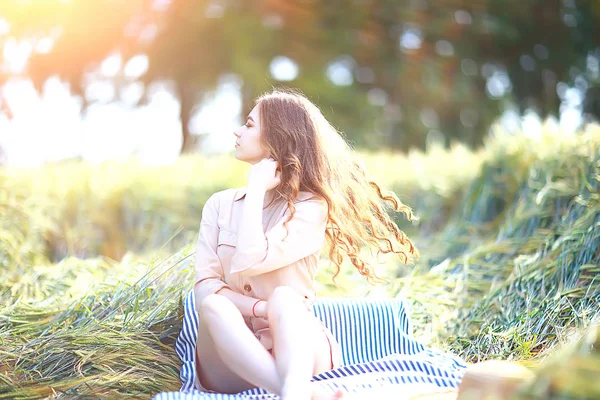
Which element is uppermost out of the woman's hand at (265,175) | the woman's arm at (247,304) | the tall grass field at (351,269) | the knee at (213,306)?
the woman's hand at (265,175)

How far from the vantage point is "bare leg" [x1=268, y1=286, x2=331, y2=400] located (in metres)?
1.89

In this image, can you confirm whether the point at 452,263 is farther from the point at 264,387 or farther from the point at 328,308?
the point at 264,387

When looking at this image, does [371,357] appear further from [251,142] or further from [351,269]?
[351,269]

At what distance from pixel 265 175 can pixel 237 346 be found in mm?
568

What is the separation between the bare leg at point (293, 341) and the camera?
189 centimetres

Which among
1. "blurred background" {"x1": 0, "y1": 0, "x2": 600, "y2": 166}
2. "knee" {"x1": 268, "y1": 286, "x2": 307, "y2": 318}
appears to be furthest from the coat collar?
"blurred background" {"x1": 0, "y1": 0, "x2": 600, "y2": 166}

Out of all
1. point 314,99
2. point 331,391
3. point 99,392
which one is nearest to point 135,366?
point 99,392

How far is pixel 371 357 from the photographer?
277 cm

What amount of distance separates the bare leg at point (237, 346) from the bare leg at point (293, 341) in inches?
1.5

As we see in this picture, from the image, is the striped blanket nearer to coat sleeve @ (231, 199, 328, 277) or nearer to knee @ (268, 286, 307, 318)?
knee @ (268, 286, 307, 318)

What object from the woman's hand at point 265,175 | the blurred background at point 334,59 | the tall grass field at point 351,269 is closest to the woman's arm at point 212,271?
the woman's hand at point 265,175

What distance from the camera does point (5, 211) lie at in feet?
13.9

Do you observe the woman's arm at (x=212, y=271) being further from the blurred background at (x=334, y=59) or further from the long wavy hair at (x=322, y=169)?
the blurred background at (x=334, y=59)

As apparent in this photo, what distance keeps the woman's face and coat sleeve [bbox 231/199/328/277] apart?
0.24m
